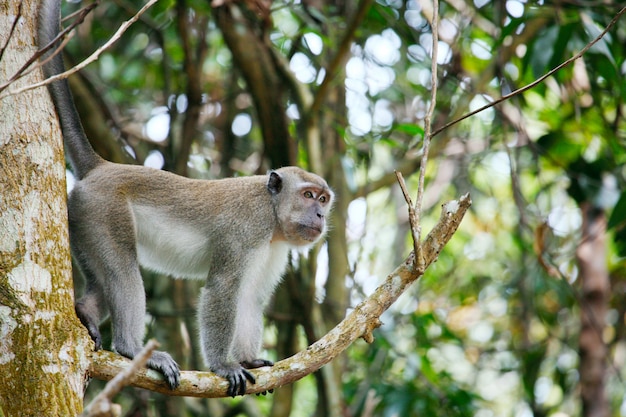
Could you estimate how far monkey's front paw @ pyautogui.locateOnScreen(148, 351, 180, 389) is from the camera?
438cm

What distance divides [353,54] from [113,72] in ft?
12.0

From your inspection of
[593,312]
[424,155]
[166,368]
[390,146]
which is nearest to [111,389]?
[166,368]

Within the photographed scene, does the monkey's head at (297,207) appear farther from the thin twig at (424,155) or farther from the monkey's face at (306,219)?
the thin twig at (424,155)

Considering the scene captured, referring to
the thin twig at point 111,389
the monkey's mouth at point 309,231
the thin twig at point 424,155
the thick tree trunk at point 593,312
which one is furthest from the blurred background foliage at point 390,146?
the thin twig at point 111,389

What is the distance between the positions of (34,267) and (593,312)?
881 cm

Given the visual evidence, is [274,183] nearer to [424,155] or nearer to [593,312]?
[424,155]

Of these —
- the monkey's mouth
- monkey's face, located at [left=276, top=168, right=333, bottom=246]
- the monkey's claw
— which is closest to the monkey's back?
monkey's face, located at [left=276, top=168, right=333, bottom=246]

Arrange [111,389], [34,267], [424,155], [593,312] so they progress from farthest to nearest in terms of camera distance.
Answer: [593,312]
[424,155]
[34,267]
[111,389]

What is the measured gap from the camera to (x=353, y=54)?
945 centimetres

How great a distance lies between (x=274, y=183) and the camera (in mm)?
6449

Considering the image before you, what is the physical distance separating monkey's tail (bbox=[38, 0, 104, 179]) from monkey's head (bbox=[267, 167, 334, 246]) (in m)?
1.53

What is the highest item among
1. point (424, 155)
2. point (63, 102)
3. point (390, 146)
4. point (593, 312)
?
point (63, 102)

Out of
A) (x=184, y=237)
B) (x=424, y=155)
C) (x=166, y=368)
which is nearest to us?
(x=424, y=155)

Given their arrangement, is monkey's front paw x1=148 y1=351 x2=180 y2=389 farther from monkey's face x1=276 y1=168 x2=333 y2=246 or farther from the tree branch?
monkey's face x1=276 y1=168 x2=333 y2=246
